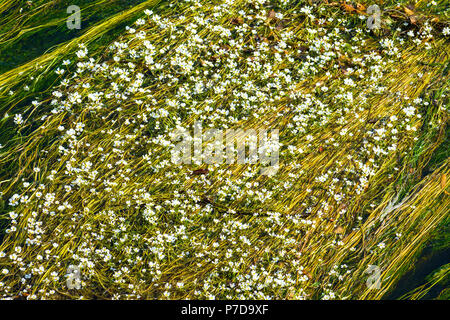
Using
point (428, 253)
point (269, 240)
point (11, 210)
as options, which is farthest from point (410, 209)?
point (11, 210)

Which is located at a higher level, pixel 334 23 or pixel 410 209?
pixel 334 23

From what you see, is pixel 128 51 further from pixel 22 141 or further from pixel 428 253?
pixel 428 253

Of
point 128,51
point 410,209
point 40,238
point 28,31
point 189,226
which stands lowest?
point 410,209

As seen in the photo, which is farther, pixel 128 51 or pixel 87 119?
pixel 128 51

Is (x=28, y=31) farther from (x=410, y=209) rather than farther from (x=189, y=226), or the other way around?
(x=410, y=209)

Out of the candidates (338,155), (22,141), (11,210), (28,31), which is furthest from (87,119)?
(338,155)

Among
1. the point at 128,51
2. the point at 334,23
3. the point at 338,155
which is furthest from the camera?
the point at 334,23

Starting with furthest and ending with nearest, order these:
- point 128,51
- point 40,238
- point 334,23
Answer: point 334,23 → point 128,51 → point 40,238
